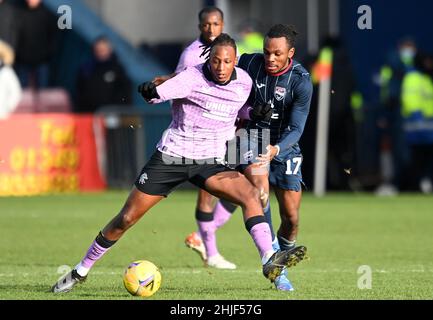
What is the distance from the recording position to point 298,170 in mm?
11227

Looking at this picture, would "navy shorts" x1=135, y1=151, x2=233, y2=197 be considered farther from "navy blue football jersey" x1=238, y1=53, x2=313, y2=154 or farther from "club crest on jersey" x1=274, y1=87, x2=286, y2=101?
"club crest on jersey" x1=274, y1=87, x2=286, y2=101

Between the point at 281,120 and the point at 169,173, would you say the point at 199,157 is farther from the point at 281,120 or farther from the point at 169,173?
the point at 281,120

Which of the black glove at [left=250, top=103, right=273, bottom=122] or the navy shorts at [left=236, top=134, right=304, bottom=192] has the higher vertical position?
the black glove at [left=250, top=103, right=273, bottom=122]

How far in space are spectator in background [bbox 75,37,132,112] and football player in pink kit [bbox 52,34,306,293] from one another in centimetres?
1323

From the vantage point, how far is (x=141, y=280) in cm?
995

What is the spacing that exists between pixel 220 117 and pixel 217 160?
366 mm

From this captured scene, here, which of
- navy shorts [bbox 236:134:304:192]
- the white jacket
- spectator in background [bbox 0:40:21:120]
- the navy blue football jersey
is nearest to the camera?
the navy blue football jersey

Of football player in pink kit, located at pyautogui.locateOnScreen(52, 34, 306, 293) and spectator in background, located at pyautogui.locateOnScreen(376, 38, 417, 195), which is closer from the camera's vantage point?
football player in pink kit, located at pyautogui.locateOnScreen(52, 34, 306, 293)

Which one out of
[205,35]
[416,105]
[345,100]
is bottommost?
[416,105]

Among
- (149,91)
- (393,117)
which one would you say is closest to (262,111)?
(149,91)

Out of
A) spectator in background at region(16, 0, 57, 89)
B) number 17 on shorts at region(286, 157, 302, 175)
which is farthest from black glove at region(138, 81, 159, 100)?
spectator in background at region(16, 0, 57, 89)

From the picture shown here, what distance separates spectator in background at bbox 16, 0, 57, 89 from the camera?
2341 cm

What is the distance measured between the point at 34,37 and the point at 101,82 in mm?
1542

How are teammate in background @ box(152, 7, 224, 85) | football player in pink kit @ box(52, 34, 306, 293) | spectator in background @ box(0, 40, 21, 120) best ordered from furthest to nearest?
spectator in background @ box(0, 40, 21, 120) → teammate in background @ box(152, 7, 224, 85) → football player in pink kit @ box(52, 34, 306, 293)
